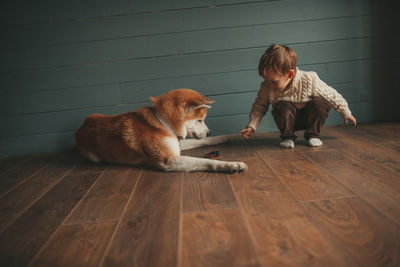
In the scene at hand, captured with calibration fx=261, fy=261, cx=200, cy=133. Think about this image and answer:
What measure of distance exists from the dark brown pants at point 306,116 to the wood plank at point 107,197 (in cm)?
119

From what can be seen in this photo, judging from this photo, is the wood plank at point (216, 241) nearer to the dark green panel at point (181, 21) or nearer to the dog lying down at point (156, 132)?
the dog lying down at point (156, 132)

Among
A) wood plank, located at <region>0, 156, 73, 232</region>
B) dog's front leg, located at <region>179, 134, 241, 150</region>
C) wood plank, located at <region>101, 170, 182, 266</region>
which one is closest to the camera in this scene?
wood plank, located at <region>101, 170, 182, 266</region>

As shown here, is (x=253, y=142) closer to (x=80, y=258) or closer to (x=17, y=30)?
(x=80, y=258)

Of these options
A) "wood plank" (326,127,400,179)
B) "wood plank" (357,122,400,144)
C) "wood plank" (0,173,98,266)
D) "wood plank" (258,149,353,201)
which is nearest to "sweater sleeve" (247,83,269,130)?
"wood plank" (258,149,353,201)

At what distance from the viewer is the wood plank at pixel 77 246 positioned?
0.93 metres

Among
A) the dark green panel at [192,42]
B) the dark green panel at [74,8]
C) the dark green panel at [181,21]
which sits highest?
the dark green panel at [74,8]

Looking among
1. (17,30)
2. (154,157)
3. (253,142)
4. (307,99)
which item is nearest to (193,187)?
(154,157)

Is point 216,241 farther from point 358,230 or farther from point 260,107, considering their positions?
point 260,107

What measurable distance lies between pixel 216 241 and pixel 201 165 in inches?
31.6

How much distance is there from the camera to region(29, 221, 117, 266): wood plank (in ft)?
3.04

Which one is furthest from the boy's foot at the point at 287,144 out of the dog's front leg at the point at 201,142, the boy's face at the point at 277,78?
the dog's front leg at the point at 201,142

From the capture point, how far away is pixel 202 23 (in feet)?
8.29

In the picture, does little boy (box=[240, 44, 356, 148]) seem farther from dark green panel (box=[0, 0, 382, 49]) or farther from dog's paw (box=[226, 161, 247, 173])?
dark green panel (box=[0, 0, 382, 49])

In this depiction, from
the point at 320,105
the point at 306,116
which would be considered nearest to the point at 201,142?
the point at 306,116
